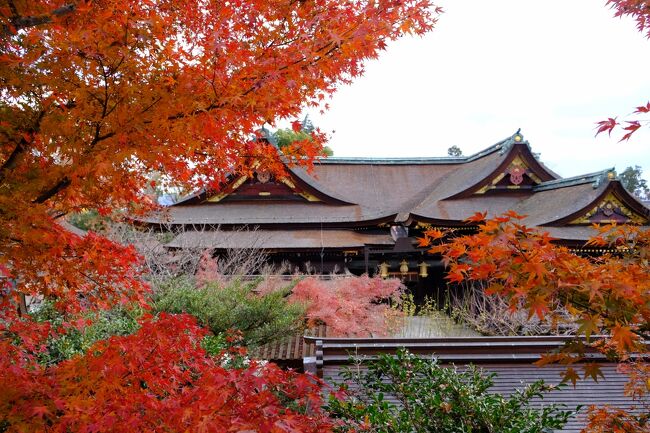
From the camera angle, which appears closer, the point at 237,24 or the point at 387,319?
the point at 237,24

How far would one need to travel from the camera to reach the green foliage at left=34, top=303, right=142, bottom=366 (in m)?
5.20

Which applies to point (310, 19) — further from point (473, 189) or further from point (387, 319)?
point (473, 189)

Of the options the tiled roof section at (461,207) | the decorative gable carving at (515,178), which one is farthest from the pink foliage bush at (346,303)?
the decorative gable carving at (515,178)

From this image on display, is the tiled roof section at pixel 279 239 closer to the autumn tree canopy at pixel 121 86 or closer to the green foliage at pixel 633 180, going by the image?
the autumn tree canopy at pixel 121 86

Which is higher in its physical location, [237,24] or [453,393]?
[237,24]

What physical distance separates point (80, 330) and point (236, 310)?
6.54 ft

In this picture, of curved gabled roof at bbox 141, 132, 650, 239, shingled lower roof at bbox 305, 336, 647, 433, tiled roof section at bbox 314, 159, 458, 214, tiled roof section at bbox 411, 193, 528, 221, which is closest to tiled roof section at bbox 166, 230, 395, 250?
curved gabled roof at bbox 141, 132, 650, 239

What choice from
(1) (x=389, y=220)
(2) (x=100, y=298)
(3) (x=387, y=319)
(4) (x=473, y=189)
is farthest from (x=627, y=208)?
(2) (x=100, y=298)

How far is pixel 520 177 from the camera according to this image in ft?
44.6

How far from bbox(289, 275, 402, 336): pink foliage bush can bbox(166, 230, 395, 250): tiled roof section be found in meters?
1.86

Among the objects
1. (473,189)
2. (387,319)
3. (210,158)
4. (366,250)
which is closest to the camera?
(210,158)

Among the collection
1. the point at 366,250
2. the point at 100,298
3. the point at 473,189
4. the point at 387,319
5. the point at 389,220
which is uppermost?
the point at 473,189

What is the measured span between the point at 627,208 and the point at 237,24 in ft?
40.1

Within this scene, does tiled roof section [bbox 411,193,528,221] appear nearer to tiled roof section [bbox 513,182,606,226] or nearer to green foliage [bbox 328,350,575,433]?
tiled roof section [bbox 513,182,606,226]
